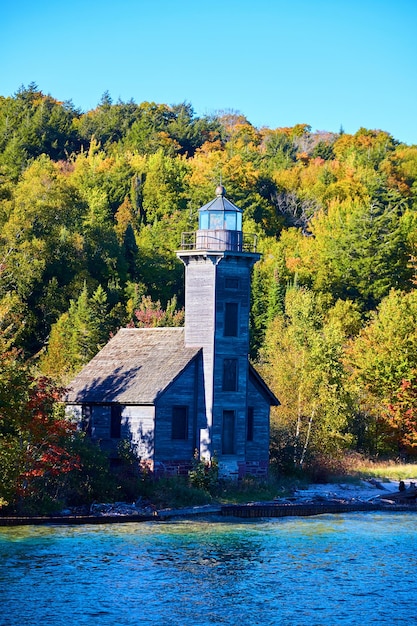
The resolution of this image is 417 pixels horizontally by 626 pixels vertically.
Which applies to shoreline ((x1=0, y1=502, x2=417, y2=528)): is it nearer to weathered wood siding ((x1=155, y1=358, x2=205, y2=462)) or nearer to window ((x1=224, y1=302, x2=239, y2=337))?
weathered wood siding ((x1=155, y1=358, x2=205, y2=462))

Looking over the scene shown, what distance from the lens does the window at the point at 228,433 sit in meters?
45.1

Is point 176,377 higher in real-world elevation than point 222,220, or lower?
lower

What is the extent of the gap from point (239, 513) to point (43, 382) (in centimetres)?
836

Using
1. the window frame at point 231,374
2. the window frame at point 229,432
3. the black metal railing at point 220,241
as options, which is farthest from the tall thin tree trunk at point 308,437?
the black metal railing at point 220,241

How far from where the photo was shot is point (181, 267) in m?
84.2

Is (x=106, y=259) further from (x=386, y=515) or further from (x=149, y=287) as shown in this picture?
(x=386, y=515)

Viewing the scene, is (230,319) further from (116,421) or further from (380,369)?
(380,369)

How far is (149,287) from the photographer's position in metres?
82.3

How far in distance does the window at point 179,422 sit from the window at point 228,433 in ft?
5.19

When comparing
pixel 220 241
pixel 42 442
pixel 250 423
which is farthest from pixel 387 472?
pixel 42 442

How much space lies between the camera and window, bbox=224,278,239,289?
148 ft

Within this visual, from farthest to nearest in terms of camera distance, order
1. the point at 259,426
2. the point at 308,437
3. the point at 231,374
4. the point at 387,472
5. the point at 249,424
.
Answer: the point at 387,472
the point at 308,437
the point at 259,426
the point at 249,424
the point at 231,374

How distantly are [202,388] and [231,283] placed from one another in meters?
4.27

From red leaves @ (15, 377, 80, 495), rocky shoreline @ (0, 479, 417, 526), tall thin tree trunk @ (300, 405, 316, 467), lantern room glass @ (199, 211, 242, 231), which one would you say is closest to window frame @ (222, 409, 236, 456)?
rocky shoreline @ (0, 479, 417, 526)
